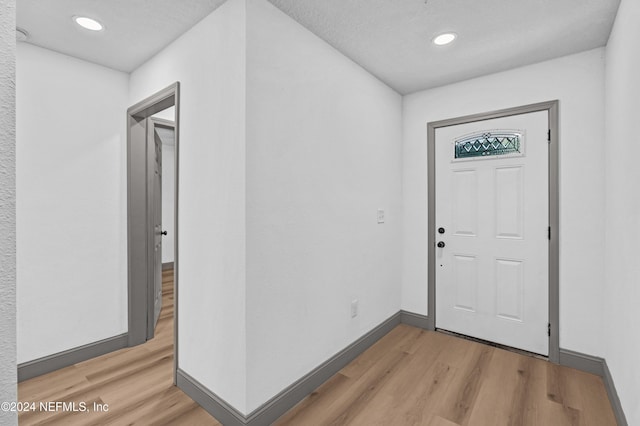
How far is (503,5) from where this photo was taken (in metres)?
1.90

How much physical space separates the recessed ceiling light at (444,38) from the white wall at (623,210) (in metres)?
0.90

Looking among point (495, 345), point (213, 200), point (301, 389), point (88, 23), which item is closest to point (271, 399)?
point (301, 389)

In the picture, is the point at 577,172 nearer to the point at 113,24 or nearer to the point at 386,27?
the point at 386,27

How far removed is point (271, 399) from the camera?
6.14 ft

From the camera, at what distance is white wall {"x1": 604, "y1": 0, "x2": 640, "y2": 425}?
152 cm

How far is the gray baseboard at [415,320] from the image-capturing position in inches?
128

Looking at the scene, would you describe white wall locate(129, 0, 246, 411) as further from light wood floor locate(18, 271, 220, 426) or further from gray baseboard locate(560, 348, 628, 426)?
gray baseboard locate(560, 348, 628, 426)

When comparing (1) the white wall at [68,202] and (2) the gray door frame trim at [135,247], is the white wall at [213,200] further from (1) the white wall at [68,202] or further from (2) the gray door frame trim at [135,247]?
(1) the white wall at [68,202]

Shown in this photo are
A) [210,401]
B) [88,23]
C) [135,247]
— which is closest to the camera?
[210,401]

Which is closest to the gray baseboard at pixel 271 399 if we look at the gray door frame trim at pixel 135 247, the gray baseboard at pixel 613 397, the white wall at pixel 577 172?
the gray door frame trim at pixel 135 247

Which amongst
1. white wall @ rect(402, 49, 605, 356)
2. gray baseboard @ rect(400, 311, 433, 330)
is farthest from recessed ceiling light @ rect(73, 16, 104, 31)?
gray baseboard @ rect(400, 311, 433, 330)

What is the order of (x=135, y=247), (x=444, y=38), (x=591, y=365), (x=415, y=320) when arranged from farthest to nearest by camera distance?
(x=415, y=320) → (x=135, y=247) → (x=591, y=365) → (x=444, y=38)

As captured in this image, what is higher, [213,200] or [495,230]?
[213,200]

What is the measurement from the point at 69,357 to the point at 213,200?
1.88 metres
